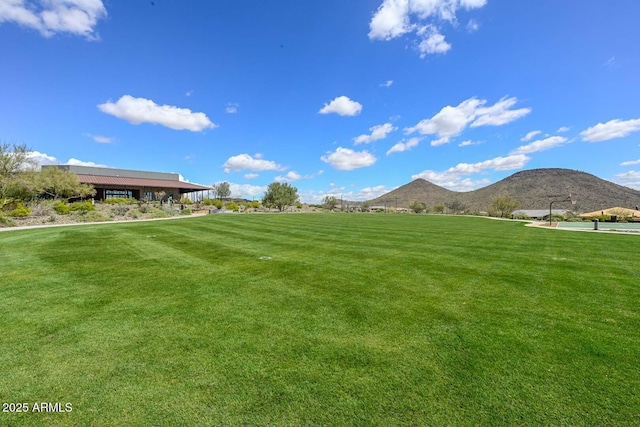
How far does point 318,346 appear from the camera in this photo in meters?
3.28

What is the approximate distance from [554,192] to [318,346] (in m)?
76.6

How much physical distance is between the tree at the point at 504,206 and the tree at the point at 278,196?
40.4m

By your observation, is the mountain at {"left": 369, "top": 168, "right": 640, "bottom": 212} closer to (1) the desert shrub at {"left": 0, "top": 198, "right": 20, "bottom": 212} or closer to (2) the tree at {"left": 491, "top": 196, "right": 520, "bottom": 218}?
(2) the tree at {"left": 491, "top": 196, "right": 520, "bottom": 218}

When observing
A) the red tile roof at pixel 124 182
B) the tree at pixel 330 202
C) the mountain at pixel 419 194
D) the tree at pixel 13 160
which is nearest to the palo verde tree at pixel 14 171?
the tree at pixel 13 160

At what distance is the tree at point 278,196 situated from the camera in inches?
2366

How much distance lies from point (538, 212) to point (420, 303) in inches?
2596

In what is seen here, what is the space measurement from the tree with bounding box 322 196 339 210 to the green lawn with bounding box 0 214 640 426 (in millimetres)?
Answer: 72086

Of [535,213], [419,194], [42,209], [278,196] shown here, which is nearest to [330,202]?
[278,196]

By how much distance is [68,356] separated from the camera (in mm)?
2998

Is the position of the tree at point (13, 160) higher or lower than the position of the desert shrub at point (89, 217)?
higher

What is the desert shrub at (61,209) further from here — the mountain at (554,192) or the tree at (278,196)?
the mountain at (554,192)

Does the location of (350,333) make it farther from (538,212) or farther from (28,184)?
(538,212)

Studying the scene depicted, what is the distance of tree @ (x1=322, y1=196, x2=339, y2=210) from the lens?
7886 cm

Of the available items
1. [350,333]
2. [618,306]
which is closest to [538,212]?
[618,306]
